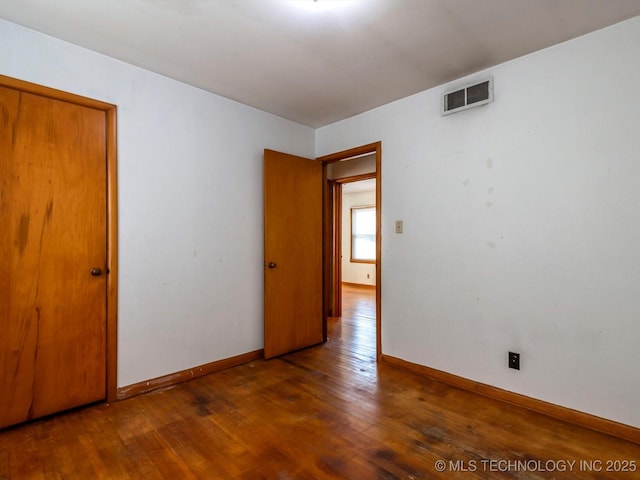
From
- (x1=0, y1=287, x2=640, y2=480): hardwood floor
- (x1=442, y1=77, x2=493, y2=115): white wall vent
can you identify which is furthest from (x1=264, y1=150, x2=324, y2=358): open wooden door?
(x1=442, y1=77, x2=493, y2=115): white wall vent

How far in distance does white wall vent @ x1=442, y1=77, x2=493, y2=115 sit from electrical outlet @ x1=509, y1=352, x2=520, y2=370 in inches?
72.7

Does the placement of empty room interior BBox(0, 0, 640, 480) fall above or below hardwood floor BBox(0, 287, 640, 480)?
above

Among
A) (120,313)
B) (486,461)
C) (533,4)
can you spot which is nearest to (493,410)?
(486,461)

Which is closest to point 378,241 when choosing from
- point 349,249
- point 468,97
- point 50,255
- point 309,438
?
point 468,97

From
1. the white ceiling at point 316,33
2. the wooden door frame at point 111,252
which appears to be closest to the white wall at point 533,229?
the white ceiling at point 316,33

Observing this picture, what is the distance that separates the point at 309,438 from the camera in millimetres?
1893

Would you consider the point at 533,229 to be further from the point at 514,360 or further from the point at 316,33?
the point at 316,33

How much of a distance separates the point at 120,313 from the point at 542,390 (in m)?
2.97

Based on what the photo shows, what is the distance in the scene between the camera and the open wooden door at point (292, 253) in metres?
3.21

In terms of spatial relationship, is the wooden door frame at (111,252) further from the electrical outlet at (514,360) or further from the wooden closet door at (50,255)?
the electrical outlet at (514,360)

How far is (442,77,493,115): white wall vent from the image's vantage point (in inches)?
96.1

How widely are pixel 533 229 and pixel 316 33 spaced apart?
192 centimetres

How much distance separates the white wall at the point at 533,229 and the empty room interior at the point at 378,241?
0.01 metres

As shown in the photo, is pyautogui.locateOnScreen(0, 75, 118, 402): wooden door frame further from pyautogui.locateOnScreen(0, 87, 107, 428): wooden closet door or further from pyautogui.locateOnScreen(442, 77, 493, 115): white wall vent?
pyautogui.locateOnScreen(442, 77, 493, 115): white wall vent
